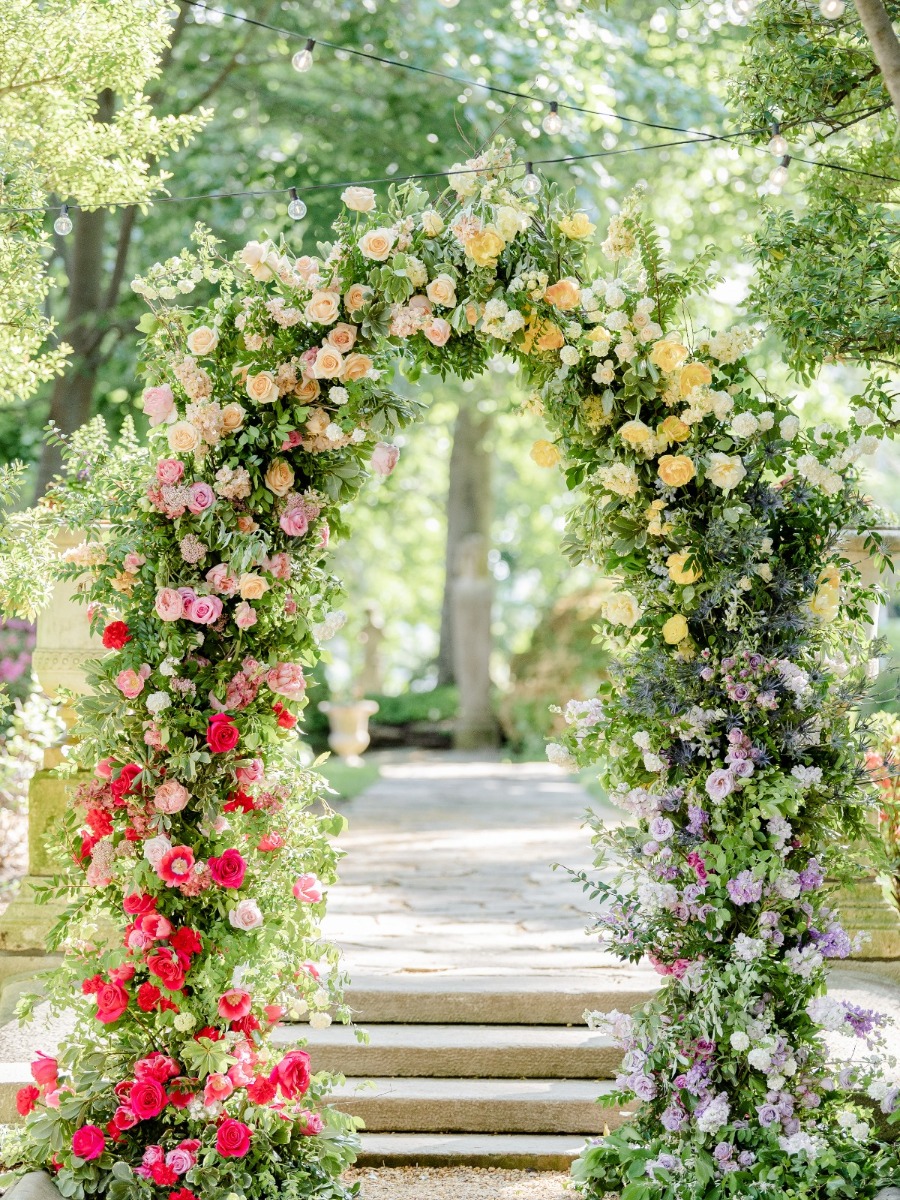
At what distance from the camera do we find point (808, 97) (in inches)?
162

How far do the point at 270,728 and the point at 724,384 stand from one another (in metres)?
1.75

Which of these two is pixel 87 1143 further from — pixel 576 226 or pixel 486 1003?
pixel 576 226

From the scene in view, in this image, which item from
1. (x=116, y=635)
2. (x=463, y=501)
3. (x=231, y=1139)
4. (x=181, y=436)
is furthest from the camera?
(x=463, y=501)

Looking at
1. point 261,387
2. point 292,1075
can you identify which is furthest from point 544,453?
point 292,1075

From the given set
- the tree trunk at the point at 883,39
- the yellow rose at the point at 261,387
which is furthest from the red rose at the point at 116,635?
the tree trunk at the point at 883,39

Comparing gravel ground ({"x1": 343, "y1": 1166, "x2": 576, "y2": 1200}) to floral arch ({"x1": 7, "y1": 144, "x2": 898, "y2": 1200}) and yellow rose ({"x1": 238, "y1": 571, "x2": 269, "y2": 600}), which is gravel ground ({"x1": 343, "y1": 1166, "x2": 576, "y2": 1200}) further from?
yellow rose ({"x1": 238, "y1": 571, "x2": 269, "y2": 600})

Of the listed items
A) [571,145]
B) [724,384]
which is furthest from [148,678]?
[571,145]

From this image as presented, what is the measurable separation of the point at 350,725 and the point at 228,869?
29.9ft

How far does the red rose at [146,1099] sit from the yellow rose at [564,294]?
2575mm

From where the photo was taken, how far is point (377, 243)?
3479 mm

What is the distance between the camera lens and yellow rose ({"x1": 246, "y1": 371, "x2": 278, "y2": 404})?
348cm

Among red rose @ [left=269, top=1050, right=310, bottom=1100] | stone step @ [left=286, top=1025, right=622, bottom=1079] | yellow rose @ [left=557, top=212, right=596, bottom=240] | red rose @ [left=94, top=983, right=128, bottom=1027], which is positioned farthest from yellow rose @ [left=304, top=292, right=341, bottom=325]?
stone step @ [left=286, top=1025, right=622, bottom=1079]

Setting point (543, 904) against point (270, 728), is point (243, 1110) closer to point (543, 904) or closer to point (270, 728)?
point (270, 728)

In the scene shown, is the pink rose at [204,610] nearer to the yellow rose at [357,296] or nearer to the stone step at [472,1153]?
the yellow rose at [357,296]
